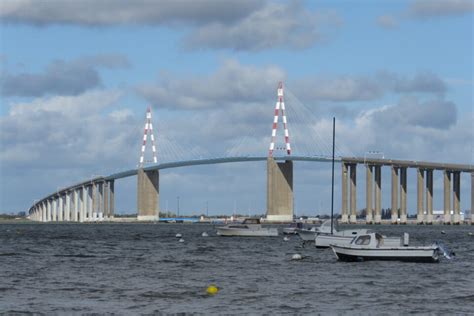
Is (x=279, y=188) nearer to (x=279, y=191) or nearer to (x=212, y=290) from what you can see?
(x=279, y=191)

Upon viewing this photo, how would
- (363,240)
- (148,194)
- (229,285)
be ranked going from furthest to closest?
(148,194)
(363,240)
(229,285)

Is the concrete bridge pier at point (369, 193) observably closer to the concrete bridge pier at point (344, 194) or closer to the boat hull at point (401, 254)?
the concrete bridge pier at point (344, 194)

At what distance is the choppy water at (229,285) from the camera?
31734 mm

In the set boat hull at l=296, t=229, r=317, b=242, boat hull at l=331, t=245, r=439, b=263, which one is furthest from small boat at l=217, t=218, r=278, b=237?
boat hull at l=331, t=245, r=439, b=263

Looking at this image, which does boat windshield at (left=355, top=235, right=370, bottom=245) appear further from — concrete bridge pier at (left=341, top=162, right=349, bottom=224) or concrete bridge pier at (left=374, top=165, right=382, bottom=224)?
concrete bridge pier at (left=374, top=165, right=382, bottom=224)

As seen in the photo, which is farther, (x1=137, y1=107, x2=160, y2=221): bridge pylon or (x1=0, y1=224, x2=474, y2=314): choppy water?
(x1=137, y1=107, x2=160, y2=221): bridge pylon

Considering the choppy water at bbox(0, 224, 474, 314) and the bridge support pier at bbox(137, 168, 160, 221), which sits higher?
the bridge support pier at bbox(137, 168, 160, 221)

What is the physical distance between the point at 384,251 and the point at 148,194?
13607 cm

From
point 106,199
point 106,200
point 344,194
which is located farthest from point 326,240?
point 106,200

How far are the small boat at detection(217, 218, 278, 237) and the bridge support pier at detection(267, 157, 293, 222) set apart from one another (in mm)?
65450

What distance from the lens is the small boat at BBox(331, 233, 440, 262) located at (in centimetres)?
4809

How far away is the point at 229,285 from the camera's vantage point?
3847 cm

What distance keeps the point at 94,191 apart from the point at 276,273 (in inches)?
6014

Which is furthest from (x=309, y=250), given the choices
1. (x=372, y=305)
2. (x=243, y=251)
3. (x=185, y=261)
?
(x=372, y=305)
